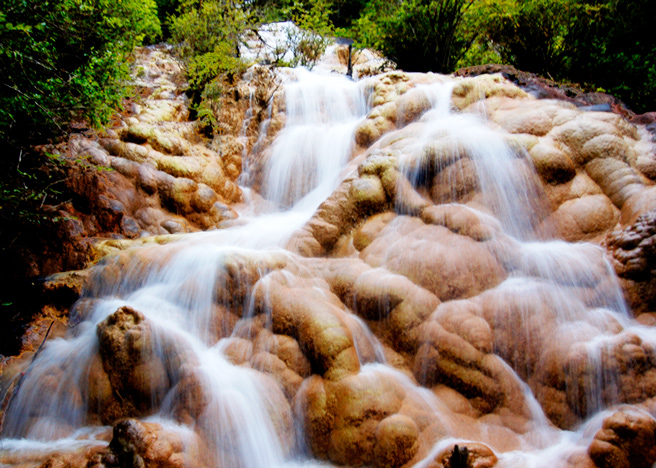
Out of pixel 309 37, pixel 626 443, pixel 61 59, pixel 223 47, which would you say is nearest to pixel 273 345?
pixel 626 443

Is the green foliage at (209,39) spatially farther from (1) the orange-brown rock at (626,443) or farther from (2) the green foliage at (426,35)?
(1) the orange-brown rock at (626,443)

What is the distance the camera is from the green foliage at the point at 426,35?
30.2ft

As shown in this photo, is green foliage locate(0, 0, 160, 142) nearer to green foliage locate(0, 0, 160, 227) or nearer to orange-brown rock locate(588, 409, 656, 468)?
green foliage locate(0, 0, 160, 227)

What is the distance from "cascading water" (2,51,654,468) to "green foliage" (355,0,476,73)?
18.6 feet

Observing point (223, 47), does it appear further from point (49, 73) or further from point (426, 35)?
point (426, 35)

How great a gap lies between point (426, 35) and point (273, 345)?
8847 millimetres

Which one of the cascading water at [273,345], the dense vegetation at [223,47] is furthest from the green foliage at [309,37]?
the cascading water at [273,345]

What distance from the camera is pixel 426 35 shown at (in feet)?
30.9

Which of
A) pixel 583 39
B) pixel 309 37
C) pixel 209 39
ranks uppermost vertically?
pixel 309 37

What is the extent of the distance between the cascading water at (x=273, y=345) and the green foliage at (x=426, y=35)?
568 centimetres

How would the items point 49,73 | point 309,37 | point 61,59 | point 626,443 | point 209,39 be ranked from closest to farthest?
point 626,443 < point 49,73 < point 61,59 < point 209,39 < point 309,37

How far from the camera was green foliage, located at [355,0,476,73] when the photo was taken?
362 inches

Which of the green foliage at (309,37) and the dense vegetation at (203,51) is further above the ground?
the green foliage at (309,37)

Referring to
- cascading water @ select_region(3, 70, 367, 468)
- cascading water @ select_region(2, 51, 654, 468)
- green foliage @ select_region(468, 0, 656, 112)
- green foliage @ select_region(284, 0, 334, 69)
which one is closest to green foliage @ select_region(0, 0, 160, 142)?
cascading water @ select_region(3, 70, 367, 468)
